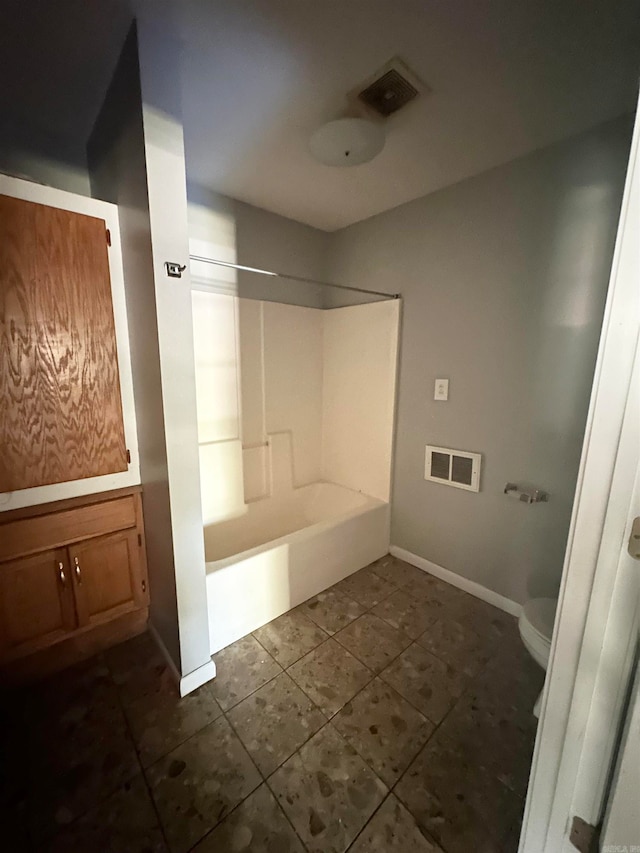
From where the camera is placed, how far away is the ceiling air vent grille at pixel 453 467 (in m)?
2.02

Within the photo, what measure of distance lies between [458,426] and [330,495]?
119cm

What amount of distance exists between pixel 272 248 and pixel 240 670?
263cm

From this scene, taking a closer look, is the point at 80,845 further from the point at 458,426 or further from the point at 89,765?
the point at 458,426

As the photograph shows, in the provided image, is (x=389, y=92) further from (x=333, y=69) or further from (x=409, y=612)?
(x=409, y=612)

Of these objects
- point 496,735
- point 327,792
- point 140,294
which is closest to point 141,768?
point 327,792

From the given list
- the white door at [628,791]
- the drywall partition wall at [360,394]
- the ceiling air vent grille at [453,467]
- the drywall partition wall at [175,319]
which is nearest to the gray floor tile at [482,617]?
the ceiling air vent grille at [453,467]

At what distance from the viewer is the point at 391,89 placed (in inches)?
51.9

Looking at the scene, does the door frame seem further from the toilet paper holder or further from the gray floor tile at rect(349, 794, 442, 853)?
the toilet paper holder

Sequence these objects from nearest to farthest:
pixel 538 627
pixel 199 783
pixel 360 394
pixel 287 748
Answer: pixel 199 783 < pixel 287 748 < pixel 538 627 < pixel 360 394

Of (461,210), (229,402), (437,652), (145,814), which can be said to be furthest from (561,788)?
(461,210)

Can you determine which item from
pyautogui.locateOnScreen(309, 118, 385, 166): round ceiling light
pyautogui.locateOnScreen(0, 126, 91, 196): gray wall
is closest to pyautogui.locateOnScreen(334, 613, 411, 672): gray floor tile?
pyautogui.locateOnScreen(309, 118, 385, 166): round ceiling light

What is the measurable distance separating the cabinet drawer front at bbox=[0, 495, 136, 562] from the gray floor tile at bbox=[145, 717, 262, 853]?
93cm

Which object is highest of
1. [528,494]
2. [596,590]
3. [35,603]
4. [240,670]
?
[596,590]

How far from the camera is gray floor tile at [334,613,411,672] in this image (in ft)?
5.32
